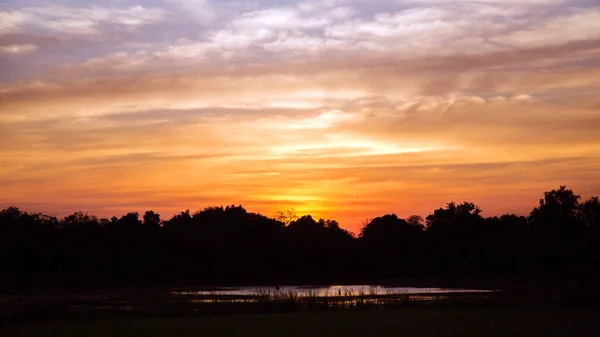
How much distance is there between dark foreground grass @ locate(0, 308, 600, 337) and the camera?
3497 centimetres

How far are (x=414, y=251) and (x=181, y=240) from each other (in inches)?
1271

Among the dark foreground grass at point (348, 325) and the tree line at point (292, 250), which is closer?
the dark foreground grass at point (348, 325)

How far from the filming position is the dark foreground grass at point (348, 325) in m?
35.0

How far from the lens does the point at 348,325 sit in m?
38.4

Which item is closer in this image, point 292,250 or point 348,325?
point 348,325

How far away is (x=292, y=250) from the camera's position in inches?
4328

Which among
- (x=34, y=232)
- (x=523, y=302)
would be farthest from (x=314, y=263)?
(x=523, y=302)

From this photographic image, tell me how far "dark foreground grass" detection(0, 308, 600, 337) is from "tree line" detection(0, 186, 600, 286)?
1896 inches

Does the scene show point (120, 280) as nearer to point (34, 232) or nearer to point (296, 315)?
point (34, 232)

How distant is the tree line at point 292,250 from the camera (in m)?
92.7

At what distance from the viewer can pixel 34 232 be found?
96750 mm

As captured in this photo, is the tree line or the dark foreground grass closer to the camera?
the dark foreground grass

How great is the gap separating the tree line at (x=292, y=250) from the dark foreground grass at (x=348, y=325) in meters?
48.2

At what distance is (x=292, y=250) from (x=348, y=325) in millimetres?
71681
